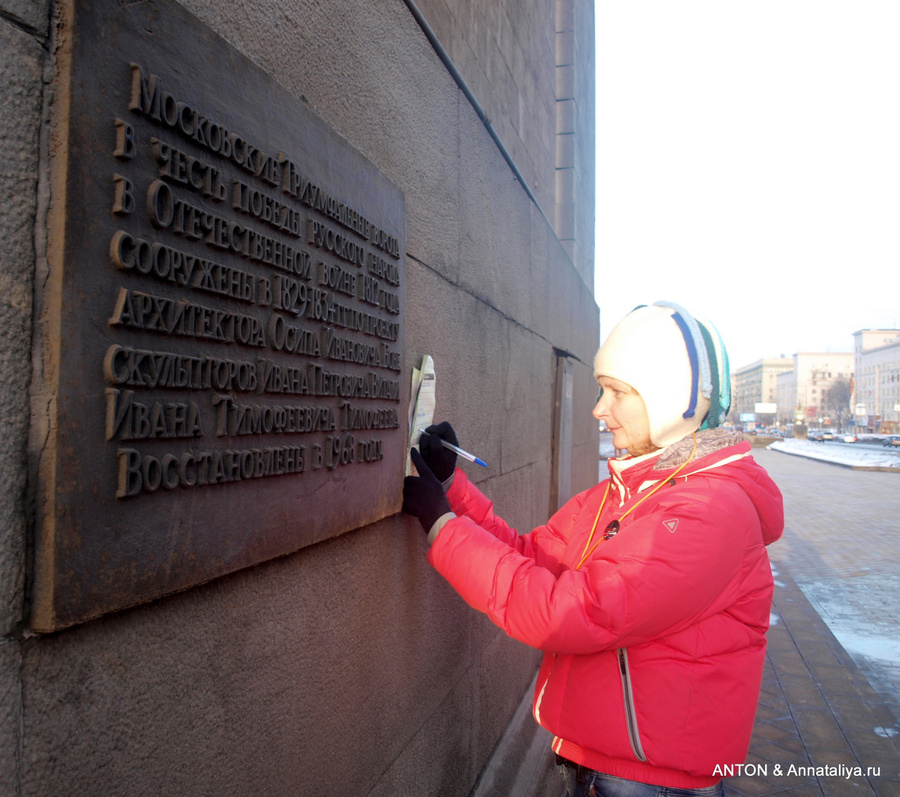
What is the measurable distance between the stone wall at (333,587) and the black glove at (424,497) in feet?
0.40

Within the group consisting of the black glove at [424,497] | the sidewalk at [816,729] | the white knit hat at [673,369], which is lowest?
the sidewalk at [816,729]

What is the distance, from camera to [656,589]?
1590 mm

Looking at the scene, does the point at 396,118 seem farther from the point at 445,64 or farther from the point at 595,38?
the point at 595,38

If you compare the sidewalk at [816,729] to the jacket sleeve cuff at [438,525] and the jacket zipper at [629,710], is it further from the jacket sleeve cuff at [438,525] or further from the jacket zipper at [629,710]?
the jacket sleeve cuff at [438,525]

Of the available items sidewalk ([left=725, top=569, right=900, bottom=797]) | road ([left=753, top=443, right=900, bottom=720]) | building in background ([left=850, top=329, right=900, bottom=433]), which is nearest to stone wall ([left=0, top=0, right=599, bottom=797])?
sidewalk ([left=725, top=569, right=900, bottom=797])

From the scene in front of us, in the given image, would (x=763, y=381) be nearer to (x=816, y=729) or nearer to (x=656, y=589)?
(x=816, y=729)

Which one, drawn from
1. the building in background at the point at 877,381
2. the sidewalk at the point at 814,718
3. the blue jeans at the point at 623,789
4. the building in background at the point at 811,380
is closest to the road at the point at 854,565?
the sidewalk at the point at 814,718

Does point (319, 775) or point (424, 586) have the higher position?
point (424, 586)

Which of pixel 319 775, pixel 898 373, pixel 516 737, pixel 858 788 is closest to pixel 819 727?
pixel 858 788

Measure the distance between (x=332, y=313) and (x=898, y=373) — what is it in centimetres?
10029

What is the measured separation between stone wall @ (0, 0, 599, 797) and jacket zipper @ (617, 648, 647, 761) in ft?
2.46

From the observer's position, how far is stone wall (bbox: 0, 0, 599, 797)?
3.10 ft

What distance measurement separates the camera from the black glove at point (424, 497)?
6.61 ft

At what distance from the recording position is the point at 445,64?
2.68m
